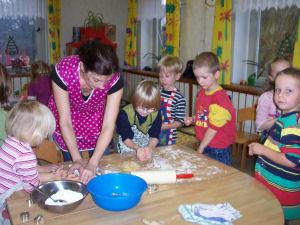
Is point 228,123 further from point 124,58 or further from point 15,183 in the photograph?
point 124,58

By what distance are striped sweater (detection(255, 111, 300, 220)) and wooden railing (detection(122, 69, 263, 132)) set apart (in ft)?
6.82

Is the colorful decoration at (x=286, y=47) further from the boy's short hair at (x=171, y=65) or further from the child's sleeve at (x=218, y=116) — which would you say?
the child's sleeve at (x=218, y=116)

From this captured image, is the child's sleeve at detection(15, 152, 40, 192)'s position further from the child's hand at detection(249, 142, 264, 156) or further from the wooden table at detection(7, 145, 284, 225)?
the child's hand at detection(249, 142, 264, 156)

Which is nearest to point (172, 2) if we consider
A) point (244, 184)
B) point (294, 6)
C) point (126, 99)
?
point (294, 6)

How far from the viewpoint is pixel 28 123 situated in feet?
4.49

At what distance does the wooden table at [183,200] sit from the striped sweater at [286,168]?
21 cm

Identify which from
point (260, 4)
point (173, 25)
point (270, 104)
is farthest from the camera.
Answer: point (173, 25)

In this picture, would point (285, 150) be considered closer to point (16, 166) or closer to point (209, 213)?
point (209, 213)

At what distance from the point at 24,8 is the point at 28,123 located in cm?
495

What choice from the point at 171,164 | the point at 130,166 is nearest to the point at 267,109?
the point at 171,164

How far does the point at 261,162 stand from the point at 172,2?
3624mm

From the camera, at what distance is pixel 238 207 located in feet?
3.97

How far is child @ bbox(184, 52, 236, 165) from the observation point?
1.99 metres

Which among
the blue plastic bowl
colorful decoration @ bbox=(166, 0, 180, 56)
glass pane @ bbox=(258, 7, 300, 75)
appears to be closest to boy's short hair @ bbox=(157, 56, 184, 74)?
the blue plastic bowl
